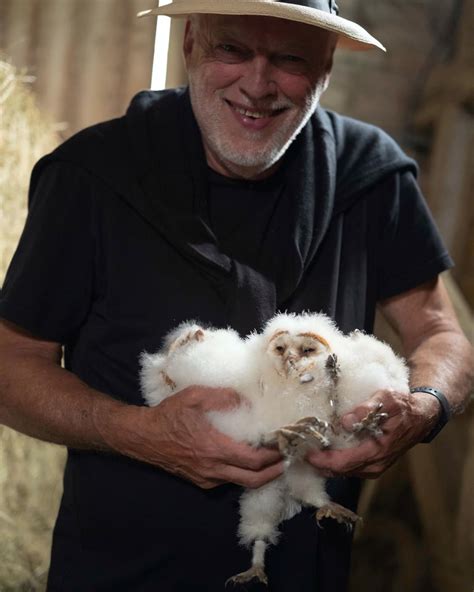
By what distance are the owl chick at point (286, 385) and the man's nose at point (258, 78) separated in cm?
54

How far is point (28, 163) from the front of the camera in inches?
104

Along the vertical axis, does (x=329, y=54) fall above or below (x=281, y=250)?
above

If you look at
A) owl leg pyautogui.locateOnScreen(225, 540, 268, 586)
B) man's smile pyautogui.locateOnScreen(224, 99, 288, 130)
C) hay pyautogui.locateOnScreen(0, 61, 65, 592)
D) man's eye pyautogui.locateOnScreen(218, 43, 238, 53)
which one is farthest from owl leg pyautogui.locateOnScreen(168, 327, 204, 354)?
hay pyautogui.locateOnScreen(0, 61, 65, 592)

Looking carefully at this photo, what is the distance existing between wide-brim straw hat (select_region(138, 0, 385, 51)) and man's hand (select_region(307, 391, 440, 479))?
0.77 metres

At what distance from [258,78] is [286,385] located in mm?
716

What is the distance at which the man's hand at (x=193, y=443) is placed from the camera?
59.6 inches

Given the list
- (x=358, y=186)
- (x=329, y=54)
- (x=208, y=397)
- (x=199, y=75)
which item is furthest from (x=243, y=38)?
(x=208, y=397)

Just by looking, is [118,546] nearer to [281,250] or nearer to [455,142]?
[281,250]

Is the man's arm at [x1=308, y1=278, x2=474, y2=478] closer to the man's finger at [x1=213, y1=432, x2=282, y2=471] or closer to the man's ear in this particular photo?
the man's finger at [x1=213, y1=432, x2=282, y2=471]

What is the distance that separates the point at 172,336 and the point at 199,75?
604 mm

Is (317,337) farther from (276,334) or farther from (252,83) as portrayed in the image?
(252,83)

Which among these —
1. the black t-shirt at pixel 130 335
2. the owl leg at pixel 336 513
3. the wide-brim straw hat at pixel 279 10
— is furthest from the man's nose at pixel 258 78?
the owl leg at pixel 336 513

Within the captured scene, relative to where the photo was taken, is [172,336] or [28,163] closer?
[172,336]

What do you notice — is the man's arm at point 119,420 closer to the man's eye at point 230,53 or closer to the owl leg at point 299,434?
the owl leg at point 299,434
